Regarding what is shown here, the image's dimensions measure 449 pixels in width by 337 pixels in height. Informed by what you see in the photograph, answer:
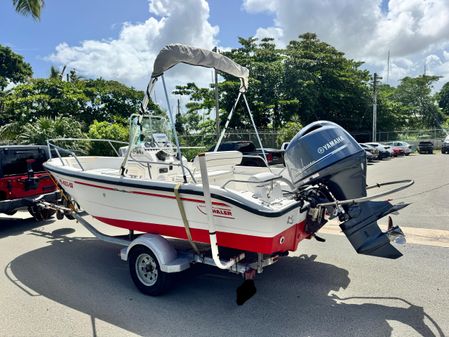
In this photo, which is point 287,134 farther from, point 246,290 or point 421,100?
point 421,100

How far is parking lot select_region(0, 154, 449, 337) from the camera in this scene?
11.7ft

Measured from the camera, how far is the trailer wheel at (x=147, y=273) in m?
4.20

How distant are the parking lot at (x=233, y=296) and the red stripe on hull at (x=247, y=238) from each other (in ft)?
2.21

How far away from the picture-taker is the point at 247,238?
3.78 m

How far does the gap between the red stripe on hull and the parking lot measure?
674mm

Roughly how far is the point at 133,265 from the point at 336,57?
106ft

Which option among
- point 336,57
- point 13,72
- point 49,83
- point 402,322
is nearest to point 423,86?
point 336,57

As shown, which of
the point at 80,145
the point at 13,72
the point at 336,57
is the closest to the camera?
the point at 80,145

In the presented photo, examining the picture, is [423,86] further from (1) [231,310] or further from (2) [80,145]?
(1) [231,310]

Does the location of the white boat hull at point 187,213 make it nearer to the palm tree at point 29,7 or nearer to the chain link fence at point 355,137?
the palm tree at point 29,7

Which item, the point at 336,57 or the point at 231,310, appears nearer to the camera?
the point at 231,310

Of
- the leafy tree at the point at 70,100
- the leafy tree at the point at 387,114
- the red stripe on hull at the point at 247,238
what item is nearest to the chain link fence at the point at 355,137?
the leafy tree at the point at 387,114

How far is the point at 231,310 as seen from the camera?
392cm

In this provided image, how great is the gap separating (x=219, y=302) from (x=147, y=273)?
3.12ft
